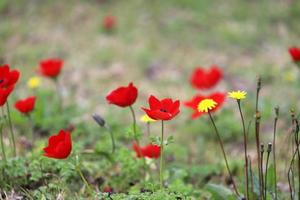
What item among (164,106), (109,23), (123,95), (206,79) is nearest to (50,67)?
(206,79)

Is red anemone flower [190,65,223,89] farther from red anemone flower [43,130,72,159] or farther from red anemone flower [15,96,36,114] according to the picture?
red anemone flower [43,130,72,159]

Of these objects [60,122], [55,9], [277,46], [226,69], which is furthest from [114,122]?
[55,9]

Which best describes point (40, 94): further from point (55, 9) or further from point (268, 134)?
point (55, 9)

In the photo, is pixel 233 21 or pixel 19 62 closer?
pixel 19 62

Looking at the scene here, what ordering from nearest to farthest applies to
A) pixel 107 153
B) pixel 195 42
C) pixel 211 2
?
pixel 107 153, pixel 195 42, pixel 211 2

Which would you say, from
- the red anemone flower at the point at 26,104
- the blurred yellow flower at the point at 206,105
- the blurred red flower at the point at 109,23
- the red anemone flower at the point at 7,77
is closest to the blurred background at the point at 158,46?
the blurred red flower at the point at 109,23

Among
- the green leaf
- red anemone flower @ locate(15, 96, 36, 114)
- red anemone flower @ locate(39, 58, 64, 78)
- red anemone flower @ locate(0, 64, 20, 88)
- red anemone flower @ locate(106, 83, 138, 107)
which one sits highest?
red anemone flower @ locate(39, 58, 64, 78)

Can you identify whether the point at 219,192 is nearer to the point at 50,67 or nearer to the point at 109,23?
the point at 50,67

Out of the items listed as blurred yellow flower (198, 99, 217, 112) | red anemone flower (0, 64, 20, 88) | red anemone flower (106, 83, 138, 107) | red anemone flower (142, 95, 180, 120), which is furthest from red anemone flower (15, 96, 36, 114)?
blurred yellow flower (198, 99, 217, 112)

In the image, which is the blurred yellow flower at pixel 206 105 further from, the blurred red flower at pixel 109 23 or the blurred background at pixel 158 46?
the blurred red flower at pixel 109 23
